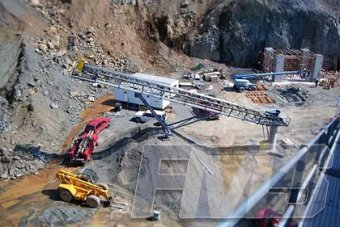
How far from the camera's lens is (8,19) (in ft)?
98.4

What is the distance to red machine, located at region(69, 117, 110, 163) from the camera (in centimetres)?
2066

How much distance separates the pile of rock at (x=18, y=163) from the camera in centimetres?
2023

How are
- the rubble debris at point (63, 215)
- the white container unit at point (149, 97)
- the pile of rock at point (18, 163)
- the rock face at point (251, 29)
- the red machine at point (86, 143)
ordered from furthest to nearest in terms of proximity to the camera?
the rock face at point (251, 29) < the white container unit at point (149, 97) < the red machine at point (86, 143) < the pile of rock at point (18, 163) < the rubble debris at point (63, 215)

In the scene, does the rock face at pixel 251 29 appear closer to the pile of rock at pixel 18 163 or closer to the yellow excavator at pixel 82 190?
the pile of rock at pixel 18 163

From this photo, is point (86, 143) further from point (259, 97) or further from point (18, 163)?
point (259, 97)

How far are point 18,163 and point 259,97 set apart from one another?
16592 millimetres

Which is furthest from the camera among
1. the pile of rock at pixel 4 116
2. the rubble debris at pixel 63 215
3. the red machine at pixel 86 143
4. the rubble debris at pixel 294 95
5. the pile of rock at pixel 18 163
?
the rubble debris at pixel 294 95

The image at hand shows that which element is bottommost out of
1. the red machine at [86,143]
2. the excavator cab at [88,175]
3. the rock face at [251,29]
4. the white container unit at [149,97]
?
the excavator cab at [88,175]

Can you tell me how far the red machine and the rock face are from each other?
14433mm

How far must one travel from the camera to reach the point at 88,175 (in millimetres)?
19078

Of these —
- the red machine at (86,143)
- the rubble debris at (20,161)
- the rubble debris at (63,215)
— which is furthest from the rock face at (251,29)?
the rubble debris at (63,215)

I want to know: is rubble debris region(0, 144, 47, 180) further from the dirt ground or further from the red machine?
the red machine

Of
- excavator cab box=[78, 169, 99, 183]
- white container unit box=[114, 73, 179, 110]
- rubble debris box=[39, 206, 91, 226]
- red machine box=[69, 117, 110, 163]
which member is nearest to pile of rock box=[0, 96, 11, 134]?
red machine box=[69, 117, 110, 163]

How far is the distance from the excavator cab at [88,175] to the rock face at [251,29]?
721 inches
